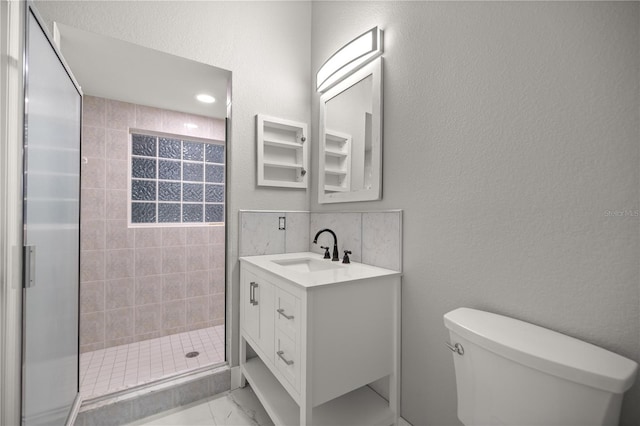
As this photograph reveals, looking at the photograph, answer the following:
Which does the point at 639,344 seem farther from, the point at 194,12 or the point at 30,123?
the point at 194,12

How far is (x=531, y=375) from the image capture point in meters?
0.73

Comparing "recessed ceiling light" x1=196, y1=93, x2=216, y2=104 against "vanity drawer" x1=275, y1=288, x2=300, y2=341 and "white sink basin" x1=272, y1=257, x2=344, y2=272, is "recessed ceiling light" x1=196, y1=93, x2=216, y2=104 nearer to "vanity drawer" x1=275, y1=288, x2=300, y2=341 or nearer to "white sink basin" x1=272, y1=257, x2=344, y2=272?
"white sink basin" x1=272, y1=257, x2=344, y2=272

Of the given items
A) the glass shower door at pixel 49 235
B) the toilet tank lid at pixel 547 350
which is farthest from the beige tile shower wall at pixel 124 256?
the toilet tank lid at pixel 547 350

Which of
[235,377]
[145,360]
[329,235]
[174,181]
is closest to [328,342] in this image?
[329,235]

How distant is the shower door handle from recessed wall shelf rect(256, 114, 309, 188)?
118cm

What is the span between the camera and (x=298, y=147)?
2.08 m

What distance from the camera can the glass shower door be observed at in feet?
2.80

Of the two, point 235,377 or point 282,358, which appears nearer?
point 282,358

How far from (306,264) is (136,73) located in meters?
1.73

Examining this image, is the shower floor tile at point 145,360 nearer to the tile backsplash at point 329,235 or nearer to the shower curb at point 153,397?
the shower curb at point 153,397

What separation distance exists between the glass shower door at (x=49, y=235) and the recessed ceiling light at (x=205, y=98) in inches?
36.9

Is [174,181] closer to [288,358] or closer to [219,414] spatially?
[219,414]

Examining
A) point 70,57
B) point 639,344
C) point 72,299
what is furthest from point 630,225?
point 70,57

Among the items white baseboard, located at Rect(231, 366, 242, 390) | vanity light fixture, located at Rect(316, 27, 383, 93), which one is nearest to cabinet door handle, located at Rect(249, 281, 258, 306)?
white baseboard, located at Rect(231, 366, 242, 390)
